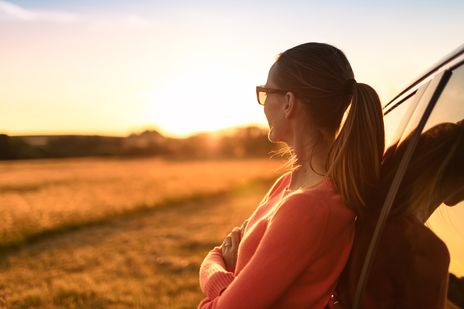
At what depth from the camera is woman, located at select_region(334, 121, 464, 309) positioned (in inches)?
62.2

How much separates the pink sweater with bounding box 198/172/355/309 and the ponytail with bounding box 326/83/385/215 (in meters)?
0.05

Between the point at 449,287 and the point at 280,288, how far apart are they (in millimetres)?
563

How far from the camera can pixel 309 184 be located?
2.12 m

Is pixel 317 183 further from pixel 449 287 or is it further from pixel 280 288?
pixel 449 287

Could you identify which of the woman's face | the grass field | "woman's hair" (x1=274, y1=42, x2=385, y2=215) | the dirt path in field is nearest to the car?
"woman's hair" (x1=274, y1=42, x2=385, y2=215)

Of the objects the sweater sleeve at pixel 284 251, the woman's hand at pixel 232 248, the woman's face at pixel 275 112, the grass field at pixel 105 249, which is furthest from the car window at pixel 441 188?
the grass field at pixel 105 249

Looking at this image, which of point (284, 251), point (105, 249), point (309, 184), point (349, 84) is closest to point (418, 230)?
point (284, 251)

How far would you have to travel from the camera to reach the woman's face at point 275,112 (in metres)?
2.15

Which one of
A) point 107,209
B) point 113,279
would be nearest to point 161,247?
point 113,279

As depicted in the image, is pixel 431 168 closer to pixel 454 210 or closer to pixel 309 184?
pixel 454 210

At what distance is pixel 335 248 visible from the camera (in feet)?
6.21

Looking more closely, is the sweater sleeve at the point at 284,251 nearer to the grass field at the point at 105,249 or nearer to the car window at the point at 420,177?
the car window at the point at 420,177

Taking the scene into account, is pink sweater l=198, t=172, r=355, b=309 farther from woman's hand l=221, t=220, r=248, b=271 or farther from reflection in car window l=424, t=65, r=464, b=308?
woman's hand l=221, t=220, r=248, b=271

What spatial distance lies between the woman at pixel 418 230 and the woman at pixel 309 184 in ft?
0.38
